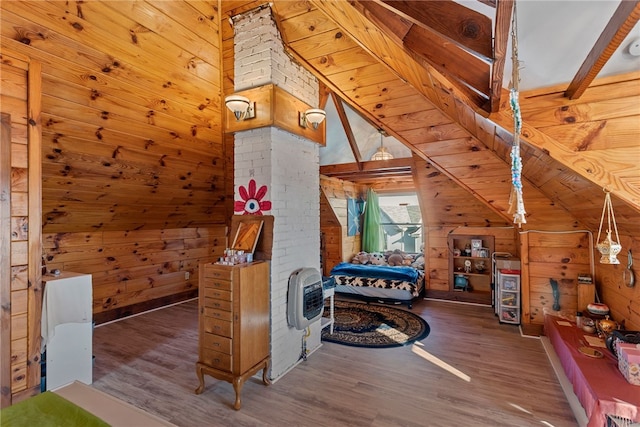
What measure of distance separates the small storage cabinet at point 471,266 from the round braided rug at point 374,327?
1275mm

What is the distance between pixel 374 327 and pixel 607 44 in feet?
11.6

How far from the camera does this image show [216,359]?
2.38 m

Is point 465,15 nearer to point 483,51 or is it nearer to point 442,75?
point 483,51

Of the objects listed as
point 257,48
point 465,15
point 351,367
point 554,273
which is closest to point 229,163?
point 257,48

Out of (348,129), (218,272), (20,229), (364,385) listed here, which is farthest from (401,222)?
(20,229)

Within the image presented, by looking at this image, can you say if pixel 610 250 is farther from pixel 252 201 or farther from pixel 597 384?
pixel 252 201

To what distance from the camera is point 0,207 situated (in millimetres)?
2039

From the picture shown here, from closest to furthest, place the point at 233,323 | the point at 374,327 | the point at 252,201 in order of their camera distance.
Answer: the point at 233,323
the point at 252,201
the point at 374,327

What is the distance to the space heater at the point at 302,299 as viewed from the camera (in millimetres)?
2762

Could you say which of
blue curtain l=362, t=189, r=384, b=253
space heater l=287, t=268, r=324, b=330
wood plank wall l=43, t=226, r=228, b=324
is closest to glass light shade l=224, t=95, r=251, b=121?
space heater l=287, t=268, r=324, b=330

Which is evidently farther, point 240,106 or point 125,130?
point 125,130

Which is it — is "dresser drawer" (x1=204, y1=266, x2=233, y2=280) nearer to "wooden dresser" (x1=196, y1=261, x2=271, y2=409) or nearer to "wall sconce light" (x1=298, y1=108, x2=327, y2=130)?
"wooden dresser" (x1=196, y1=261, x2=271, y2=409)

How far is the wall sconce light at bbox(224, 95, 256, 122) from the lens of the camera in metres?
2.54

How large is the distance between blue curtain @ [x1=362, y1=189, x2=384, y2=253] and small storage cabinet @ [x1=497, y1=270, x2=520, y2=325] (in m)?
3.24
